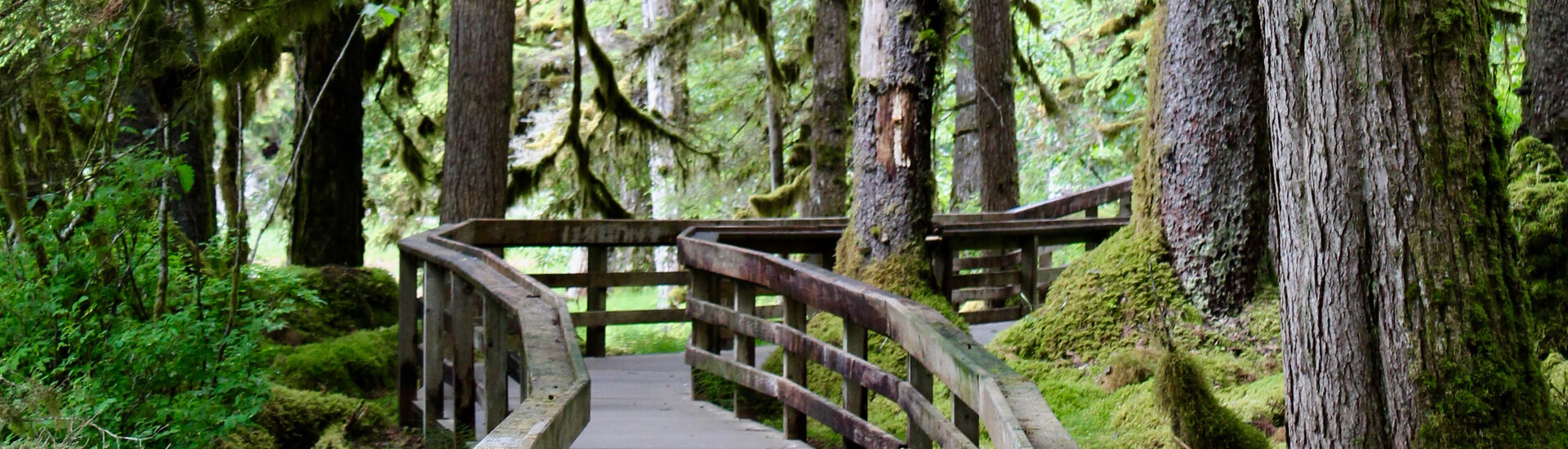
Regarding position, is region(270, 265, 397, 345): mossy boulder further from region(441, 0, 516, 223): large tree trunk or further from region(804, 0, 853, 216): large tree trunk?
region(804, 0, 853, 216): large tree trunk

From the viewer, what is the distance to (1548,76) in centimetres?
664

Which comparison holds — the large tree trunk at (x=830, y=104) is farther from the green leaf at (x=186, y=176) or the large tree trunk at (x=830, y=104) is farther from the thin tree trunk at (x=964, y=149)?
the green leaf at (x=186, y=176)

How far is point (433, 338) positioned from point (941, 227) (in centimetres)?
405

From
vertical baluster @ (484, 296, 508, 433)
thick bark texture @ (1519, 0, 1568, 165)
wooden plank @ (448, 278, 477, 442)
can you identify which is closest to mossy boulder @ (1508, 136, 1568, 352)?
thick bark texture @ (1519, 0, 1568, 165)

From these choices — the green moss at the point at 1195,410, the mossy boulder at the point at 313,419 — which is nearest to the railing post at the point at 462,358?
the mossy boulder at the point at 313,419

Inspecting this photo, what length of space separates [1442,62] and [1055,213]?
967cm

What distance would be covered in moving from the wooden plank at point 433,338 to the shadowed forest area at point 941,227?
24 cm

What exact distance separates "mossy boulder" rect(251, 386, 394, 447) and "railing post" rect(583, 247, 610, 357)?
7.57ft

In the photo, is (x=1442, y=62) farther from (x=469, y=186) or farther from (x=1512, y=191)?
(x=469, y=186)

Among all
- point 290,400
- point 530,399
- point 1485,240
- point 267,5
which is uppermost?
point 267,5

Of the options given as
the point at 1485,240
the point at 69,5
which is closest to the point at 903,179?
the point at 1485,240

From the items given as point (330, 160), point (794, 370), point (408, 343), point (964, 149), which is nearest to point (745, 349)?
point (794, 370)

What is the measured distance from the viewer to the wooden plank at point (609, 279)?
32.0 ft

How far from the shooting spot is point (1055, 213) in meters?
13.4
